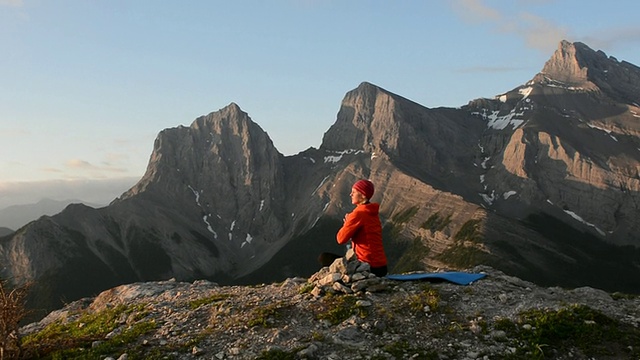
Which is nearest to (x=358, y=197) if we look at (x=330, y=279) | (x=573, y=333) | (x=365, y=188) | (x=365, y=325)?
(x=365, y=188)

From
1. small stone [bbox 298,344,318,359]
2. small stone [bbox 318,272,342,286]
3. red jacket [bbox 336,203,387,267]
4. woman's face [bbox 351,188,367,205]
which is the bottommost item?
small stone [bbox 298,344,318,359]

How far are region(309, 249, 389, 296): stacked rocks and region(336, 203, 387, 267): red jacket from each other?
1.44ft

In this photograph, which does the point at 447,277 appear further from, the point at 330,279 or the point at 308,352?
the point at 308,352

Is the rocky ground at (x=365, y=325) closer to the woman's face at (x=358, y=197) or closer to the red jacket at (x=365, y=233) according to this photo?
the red jacket at (x=365, y=233)

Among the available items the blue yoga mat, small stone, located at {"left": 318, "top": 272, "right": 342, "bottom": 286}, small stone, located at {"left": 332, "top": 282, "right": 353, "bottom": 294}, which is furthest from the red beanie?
the blue yoga mat

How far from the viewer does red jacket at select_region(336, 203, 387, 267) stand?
19.4m

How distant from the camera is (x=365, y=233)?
19.8 meters

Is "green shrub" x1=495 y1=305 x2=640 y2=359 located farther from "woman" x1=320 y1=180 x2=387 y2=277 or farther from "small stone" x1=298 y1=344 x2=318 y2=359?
"small stone" x1=298 y1=344 x2=318 y2=359

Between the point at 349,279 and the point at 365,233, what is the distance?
6.39ft

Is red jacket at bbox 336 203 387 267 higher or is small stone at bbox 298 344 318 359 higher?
red jacket at bbox 336 203 387 267

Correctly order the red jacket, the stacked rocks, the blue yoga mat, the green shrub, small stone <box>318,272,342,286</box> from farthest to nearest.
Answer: the blue yoga mat, small stone <box>318,272,342,286</box>, the red jacket, the stacked rocks, the green shrub

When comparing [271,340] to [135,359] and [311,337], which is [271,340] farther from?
[135,359]

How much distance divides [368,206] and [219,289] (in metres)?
9.76

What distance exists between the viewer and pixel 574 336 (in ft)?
50.5
